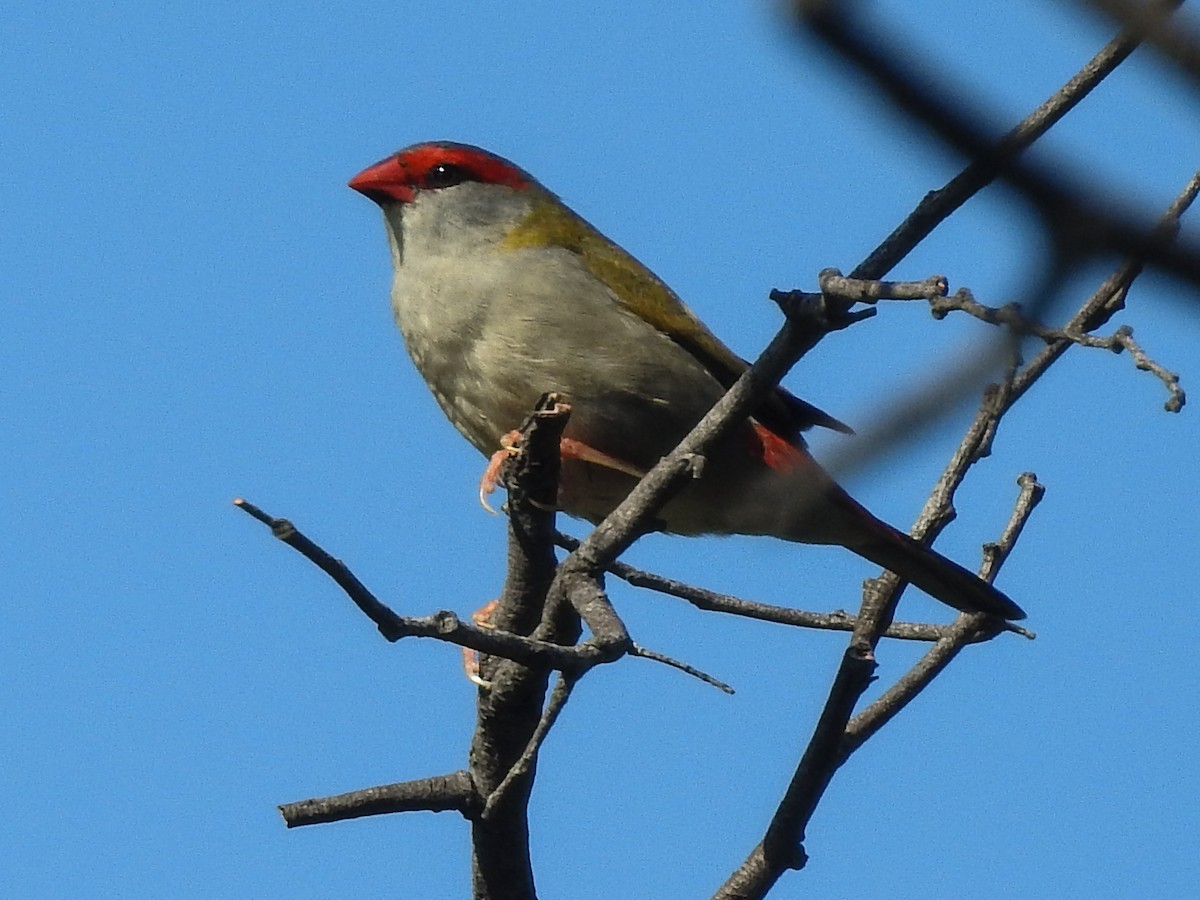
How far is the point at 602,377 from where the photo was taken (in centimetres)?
484

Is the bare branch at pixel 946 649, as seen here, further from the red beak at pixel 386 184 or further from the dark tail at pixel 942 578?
the red beak at pixel 386 184

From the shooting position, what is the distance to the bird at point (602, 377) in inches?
190

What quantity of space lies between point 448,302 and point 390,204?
2.87 ft

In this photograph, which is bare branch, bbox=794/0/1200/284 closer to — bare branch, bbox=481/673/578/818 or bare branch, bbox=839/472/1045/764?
bare branch, bbox=481/673/578/818

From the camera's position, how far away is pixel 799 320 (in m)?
3.22

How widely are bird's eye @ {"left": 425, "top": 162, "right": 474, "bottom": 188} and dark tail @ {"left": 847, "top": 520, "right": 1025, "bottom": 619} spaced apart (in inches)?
79.7

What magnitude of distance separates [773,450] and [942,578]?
2.29ft

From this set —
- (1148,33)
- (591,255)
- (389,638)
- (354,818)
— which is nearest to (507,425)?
(591,255)

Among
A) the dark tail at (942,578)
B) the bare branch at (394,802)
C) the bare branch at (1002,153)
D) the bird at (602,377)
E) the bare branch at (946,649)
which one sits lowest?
the bare branch at (1002,153)

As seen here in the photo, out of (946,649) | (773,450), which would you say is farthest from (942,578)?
(946,649)

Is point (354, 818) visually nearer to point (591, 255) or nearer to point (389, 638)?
point (389, 638)

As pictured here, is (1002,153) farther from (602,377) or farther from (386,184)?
(386,184)

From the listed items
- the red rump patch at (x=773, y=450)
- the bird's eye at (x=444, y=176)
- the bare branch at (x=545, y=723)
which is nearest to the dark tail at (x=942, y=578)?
the red rump patch at (x=773, y=450)

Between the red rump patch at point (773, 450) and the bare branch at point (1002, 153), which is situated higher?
the red rump patch at point (773, 450)
